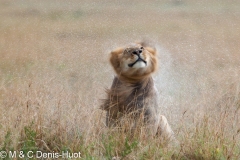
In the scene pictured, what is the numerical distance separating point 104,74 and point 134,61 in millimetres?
3184

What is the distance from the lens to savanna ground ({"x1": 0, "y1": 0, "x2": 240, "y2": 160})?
473cm

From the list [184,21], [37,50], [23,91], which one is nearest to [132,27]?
[184,21]

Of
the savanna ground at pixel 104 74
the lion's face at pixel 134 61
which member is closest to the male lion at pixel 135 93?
the lion's face at pixel 134 61

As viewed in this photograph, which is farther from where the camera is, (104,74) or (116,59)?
(104,74)

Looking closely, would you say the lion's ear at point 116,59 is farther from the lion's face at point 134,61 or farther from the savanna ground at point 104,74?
the savanna ground at point 104,74

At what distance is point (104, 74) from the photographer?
804 cm

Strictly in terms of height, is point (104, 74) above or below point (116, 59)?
below

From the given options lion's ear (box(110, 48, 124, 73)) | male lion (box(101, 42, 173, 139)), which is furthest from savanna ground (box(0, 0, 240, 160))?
lion's ear (box(110, 48, 124, 73))

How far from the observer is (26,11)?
12.9 meters

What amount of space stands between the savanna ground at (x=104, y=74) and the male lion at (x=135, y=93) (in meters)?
0.13

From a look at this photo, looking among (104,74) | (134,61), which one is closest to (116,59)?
(134,61)

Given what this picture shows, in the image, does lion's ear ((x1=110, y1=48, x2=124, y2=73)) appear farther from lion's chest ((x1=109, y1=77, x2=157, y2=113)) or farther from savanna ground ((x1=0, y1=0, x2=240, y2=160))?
savanna ground ((x1=0, y1=0, x2=240, y2=160))

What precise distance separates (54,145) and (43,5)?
9.54m

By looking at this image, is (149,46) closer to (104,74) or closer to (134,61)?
(134,61)
